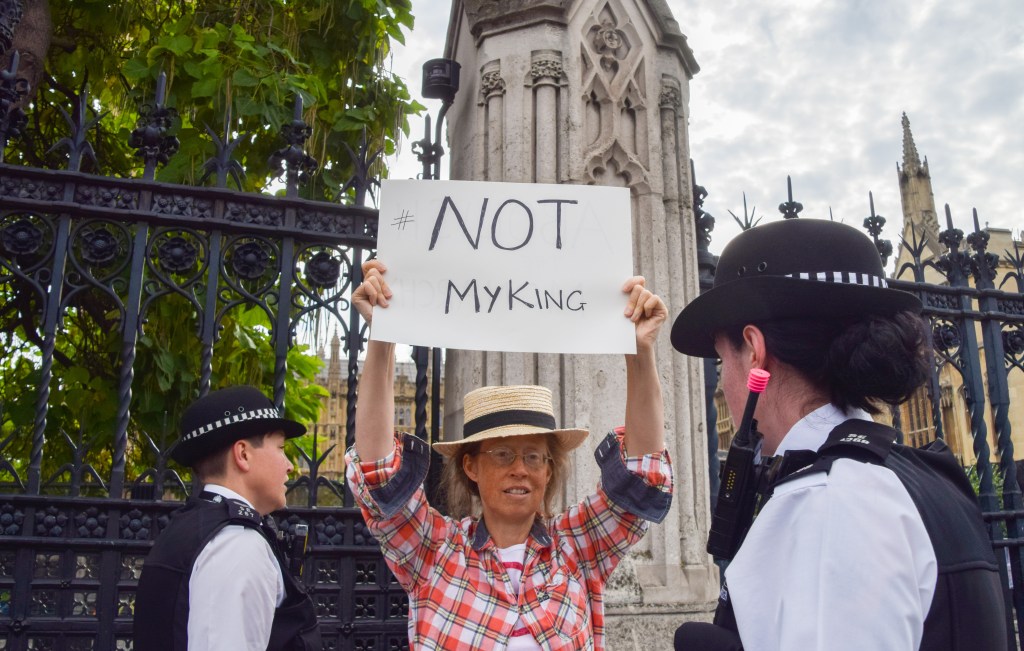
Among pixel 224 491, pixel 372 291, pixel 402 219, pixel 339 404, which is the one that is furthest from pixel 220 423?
pixel 339 404

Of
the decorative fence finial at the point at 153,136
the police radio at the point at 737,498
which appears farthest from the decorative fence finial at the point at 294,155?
the police radio at the point at 737,498

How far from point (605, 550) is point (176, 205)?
235 centimetres

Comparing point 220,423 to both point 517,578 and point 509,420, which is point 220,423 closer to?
point 509,420

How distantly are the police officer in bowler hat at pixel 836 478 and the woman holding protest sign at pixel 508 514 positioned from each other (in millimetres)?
703

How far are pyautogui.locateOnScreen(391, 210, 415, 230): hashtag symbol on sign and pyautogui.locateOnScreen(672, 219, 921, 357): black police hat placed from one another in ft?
3.40

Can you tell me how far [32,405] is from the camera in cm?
570

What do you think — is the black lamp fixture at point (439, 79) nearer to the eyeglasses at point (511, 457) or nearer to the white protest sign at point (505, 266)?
the white protest sign at point (505, 266)

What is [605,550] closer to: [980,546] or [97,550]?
[980,546]

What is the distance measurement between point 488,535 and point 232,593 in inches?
29.9

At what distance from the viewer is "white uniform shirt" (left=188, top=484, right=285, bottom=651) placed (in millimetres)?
2197

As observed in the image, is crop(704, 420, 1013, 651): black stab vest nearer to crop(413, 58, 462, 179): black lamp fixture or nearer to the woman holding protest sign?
the woman holding protest sign

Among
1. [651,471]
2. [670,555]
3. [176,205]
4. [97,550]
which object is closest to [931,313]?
[670,555]

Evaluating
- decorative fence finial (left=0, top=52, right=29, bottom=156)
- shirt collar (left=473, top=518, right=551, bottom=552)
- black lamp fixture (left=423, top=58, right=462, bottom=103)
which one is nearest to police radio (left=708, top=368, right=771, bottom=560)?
shirt collar (left=473, top=518, right=551, bottom=552)

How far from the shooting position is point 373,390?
2.37m
